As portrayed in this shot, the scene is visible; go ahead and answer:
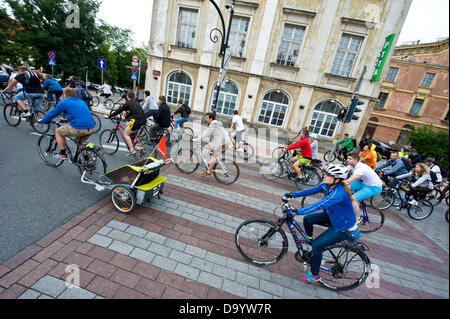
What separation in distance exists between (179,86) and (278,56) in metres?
8.20

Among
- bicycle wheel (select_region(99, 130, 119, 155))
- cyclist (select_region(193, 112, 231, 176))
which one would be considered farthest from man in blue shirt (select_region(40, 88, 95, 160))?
cyclist (select_region(193, 112, 231, 176))

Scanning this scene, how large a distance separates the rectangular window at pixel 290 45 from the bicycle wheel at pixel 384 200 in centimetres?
1200

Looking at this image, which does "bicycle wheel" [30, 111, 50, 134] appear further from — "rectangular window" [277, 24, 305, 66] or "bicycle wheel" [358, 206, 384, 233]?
"rectangular window" [277, 24, 305, 66]

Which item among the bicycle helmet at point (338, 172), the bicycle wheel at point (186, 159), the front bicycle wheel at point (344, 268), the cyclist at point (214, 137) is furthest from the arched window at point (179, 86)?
the front bicycle wheel at point (344, 268)

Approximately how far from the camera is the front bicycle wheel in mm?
2953

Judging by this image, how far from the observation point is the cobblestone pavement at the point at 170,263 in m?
2.47

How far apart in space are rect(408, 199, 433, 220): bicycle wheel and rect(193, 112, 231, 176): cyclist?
6685mm

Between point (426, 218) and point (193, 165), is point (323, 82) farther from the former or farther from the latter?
point (193, 165)

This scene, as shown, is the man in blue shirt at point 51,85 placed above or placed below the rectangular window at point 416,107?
below

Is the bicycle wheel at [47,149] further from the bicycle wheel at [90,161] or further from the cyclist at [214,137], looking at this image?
the cyclist at [214,137]

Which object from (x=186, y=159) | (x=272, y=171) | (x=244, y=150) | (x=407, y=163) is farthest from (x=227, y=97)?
(x=407, y=163)

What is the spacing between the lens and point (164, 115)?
285 inches
